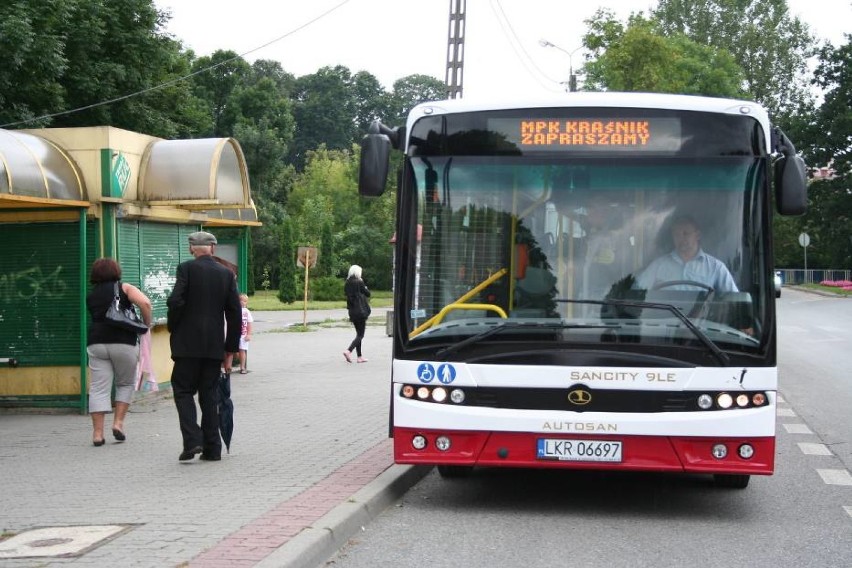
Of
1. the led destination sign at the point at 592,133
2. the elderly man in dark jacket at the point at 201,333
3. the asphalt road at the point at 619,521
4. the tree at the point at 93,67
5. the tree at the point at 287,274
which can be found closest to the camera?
the asphalt road at the point at 619,521

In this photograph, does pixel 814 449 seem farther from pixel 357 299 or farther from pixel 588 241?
pixel 357 299

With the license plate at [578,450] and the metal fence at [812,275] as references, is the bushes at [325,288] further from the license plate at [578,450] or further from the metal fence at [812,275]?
the license plate at [578,450]

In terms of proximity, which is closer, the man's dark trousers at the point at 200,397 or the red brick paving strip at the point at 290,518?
the red brick paving strip at the point at 290,518

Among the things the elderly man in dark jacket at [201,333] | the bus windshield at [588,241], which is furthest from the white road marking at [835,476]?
the elderly man in dark jacket at [201,333]

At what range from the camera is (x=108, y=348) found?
10484 mm

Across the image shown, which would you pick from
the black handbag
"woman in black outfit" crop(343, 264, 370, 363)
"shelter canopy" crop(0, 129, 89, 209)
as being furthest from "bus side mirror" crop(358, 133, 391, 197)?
"woman in black outfit" crop(343, 264, 370, 363)

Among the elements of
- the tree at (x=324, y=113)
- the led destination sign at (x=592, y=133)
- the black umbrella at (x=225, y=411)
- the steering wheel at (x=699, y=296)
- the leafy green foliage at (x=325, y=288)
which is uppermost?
the tree at (x=324, y=113)

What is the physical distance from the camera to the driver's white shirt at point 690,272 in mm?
7746

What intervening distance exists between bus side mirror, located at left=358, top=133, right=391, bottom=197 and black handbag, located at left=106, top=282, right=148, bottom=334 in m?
3.32

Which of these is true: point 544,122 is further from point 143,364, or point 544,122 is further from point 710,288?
point 143,364

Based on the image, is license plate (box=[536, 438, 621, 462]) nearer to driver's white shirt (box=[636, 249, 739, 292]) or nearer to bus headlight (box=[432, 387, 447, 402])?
bus headlight (box=[432, 387, 447, 402])

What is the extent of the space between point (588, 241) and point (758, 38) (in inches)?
2973

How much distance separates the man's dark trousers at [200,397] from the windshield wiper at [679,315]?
303 cm

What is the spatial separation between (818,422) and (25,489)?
337 inches
